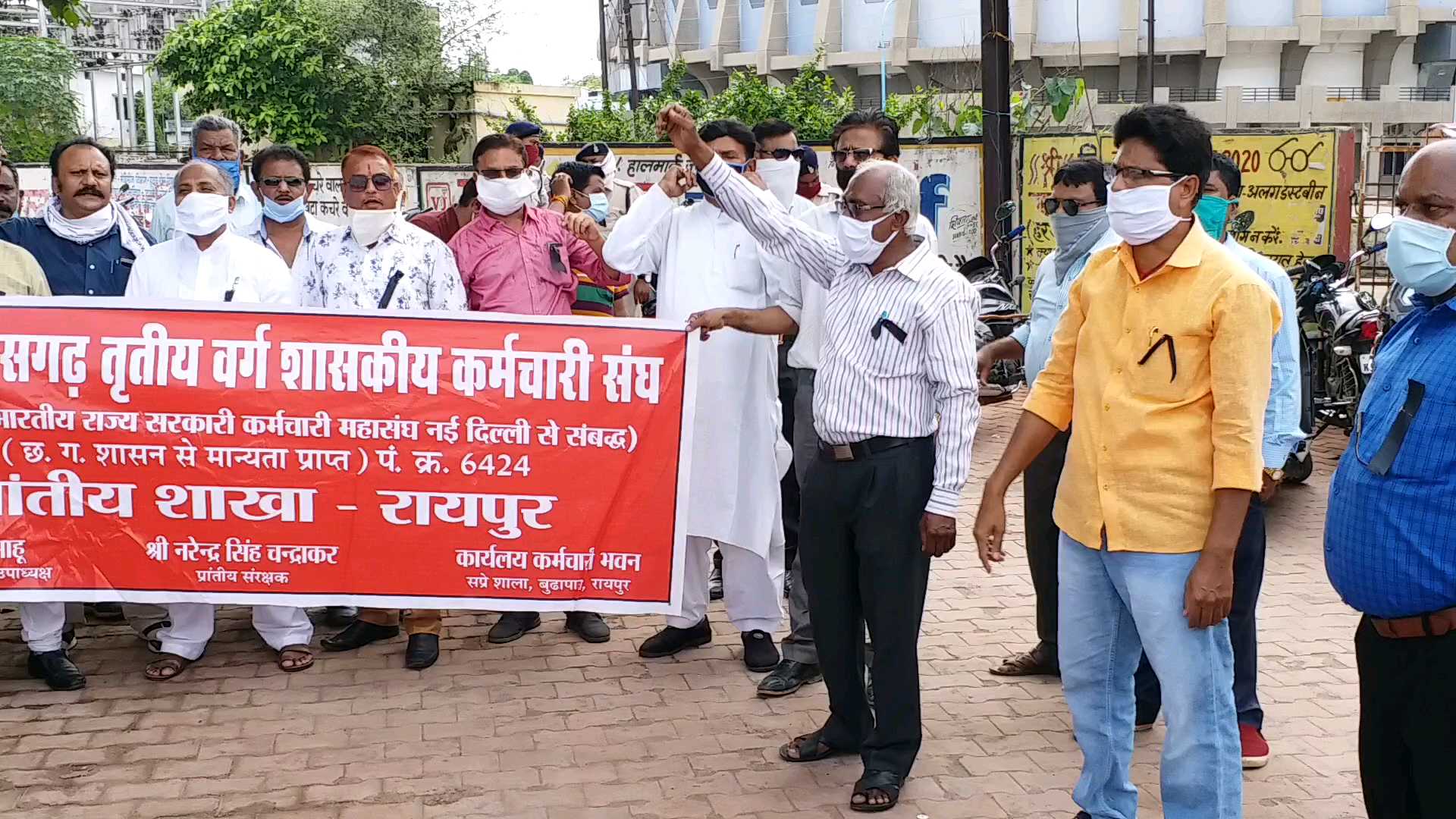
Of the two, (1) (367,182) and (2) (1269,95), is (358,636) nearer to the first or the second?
(1) (367,182)

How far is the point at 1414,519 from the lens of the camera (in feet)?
9.75

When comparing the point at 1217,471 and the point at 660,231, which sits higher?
the point at 660,231

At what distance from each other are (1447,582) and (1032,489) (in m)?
2.13

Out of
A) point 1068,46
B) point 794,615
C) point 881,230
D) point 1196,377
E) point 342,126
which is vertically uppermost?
point 1068,46

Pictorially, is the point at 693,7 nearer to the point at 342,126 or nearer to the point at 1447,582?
the point at 342,126

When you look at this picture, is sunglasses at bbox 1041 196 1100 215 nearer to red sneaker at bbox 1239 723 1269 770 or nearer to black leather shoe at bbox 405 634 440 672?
red sneaker at bbox 1239 723 1269 770

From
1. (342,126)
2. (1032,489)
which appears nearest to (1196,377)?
(1032,489)

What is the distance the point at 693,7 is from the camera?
54281 millimetres

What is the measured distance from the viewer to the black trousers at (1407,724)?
9.70ft

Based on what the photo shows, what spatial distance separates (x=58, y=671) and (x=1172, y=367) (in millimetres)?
4338

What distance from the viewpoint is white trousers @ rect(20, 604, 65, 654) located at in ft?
17.4

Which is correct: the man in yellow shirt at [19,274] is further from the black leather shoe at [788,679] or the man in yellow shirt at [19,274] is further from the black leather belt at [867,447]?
the black leather belt at [867,447]

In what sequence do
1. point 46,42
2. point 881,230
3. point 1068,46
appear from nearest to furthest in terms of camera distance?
point 881,230 → point 46,42 → point 1068,46

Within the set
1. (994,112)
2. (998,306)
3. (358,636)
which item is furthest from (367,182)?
(994,112)
